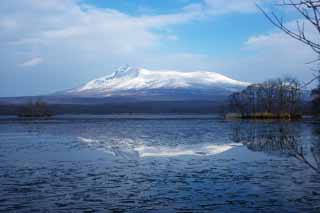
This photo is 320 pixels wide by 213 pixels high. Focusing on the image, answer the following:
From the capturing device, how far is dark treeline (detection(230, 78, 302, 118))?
98.3 m

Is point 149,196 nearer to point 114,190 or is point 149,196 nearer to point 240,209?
point 114,190

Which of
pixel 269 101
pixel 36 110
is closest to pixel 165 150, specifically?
pixel 269 101

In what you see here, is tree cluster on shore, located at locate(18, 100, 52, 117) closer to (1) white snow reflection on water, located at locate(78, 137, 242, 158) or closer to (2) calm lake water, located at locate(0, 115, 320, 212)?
(1) white snow reflection on water, located at locate(78, 137, 242, 158)

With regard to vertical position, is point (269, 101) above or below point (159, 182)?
above

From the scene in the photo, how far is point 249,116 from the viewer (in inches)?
4033

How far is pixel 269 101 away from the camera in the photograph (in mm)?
107688

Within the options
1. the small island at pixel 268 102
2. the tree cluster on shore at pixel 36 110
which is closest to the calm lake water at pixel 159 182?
the small island at pixel 268 102

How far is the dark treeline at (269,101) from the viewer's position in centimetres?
9831

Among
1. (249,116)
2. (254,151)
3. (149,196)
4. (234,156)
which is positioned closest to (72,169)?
(149,196)

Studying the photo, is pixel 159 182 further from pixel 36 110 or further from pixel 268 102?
pixel 36 110

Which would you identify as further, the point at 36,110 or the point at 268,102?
the point at 36,110

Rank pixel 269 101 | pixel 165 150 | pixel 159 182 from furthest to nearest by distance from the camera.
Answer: pixel 269 101, pixel 165 150, pixel 159 182

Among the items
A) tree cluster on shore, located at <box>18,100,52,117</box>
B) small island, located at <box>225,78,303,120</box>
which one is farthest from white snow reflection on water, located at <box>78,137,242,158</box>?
tree cluster on shore, located at <box>18,100,52,117</box>

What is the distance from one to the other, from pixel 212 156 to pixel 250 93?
3911 inches
